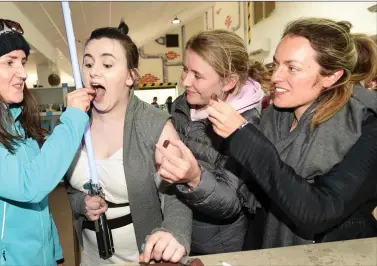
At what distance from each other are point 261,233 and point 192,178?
0.49 meters

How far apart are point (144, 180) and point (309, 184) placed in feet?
1.88

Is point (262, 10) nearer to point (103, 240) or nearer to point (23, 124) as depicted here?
point (23, 124)

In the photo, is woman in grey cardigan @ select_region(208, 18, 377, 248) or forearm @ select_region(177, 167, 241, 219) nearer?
woman in grey cardigan @ select_region(208, 18, 377, 248)

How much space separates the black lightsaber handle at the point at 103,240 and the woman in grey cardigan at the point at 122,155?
109 millimetres

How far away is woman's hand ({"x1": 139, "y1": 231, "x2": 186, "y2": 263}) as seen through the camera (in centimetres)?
91

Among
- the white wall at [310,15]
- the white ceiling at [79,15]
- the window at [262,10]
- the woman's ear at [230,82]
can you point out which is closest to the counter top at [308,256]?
the woman's ear at [230,82]

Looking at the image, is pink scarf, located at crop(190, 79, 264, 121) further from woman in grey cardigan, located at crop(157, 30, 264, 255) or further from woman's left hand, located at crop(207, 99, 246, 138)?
woman's left hand, located at crop(207, 99, 246, 138)

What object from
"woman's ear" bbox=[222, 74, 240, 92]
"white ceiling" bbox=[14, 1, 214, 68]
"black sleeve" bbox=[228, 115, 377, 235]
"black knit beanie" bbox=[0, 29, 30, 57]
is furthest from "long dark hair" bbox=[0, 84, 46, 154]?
"white ceiling" bbox=[14, 1, 214, 68]

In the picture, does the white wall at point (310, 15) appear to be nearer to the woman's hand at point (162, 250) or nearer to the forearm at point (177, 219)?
the forearm at point (177, 219)

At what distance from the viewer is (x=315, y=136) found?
3.89 feet

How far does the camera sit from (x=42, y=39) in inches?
215

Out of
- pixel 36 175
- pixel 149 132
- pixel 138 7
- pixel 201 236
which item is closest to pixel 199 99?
pixel 149 132

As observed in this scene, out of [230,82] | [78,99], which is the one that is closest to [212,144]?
[230,82]

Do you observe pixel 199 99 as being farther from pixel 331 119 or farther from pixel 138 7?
pixel 138 7
